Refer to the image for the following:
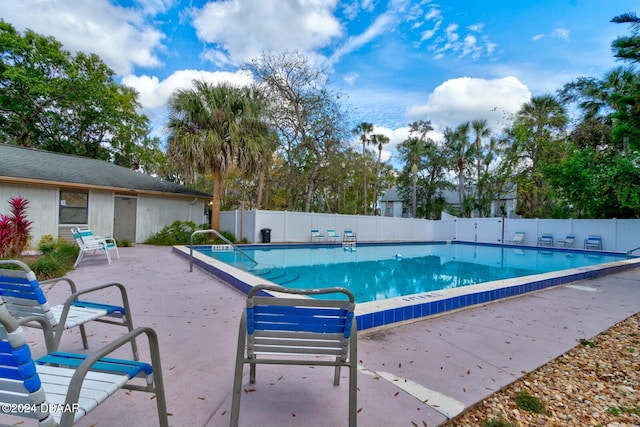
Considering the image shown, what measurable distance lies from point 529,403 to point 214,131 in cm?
1266

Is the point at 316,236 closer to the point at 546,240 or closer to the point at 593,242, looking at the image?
the point at 546,240

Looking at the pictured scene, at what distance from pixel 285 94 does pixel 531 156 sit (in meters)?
16.5

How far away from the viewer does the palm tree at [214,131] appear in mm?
12070

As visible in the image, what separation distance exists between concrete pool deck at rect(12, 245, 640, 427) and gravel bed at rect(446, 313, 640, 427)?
0.32 ft

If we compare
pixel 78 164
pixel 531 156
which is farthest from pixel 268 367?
pixel 531 156

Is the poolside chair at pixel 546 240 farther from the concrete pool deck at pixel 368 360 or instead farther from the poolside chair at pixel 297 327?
the poolside chair at pixel 297 327

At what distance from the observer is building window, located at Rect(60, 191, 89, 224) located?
Result: 11.1 metres

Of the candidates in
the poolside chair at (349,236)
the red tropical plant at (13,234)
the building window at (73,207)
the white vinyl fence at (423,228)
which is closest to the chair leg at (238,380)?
the red tropical plant at (13,234)

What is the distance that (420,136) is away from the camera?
29109mm

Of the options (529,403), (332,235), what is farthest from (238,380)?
(332,235)

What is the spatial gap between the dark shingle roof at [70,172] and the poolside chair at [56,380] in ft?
37.9

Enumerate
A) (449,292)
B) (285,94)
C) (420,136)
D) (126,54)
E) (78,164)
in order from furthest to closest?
(420,136), (285,94), (126,54), (78,164), (449,292)

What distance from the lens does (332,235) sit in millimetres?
16734

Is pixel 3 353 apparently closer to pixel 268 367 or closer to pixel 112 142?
pixel 268 367
